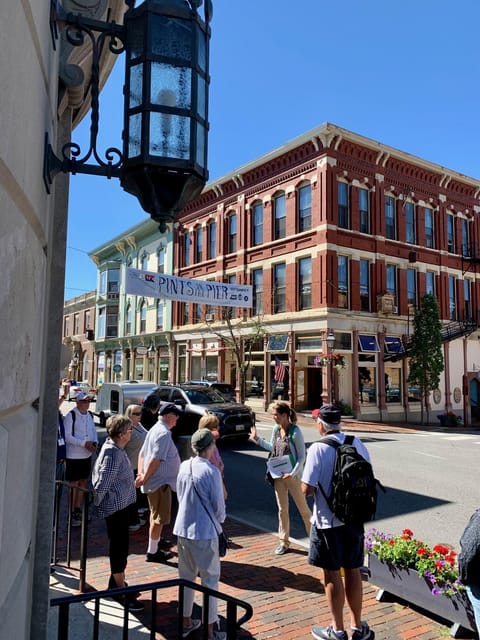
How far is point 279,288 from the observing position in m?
27.0

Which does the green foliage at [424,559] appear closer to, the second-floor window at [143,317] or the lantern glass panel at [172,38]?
the lantern glass panel at [172,38]

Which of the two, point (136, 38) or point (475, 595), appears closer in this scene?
point (136, 38)

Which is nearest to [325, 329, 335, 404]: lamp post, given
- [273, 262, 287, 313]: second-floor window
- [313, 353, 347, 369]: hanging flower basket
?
[313, 353, 347, 369]: hanging flower basket

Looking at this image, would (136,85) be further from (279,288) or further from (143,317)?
(143,317)

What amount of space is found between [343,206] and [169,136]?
939 inches

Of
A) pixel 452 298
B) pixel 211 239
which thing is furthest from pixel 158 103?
pixel 452 298

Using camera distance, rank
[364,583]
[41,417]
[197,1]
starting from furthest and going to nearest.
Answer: [364,583] < [197,1] < [41,417]

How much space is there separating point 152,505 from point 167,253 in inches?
1243

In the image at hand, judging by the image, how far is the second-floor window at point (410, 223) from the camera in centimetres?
2783

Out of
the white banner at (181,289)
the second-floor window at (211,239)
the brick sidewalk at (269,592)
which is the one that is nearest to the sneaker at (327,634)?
the brick sidewalk at (269,592)

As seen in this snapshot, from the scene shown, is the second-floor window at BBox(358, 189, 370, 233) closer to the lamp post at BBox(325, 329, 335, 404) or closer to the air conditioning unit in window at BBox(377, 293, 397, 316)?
the air conditioning unit in window at BBox(377, 293, 397, 316)

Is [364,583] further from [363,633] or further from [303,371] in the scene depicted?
[303,371]

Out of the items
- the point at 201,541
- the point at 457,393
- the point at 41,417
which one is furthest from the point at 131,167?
the point at 457,393

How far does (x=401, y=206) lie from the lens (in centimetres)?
2736
